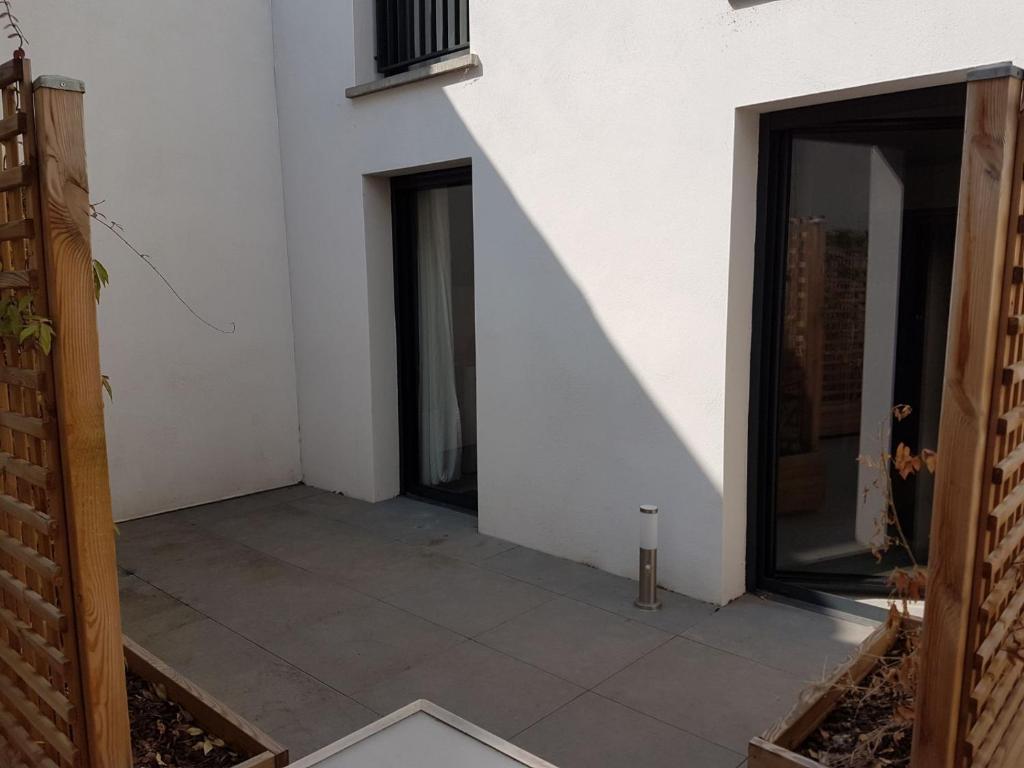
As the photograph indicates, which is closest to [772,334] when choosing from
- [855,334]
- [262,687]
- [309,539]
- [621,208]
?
[855,334]

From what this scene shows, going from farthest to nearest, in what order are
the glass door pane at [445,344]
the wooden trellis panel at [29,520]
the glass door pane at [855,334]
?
the glass door pane at [445,344]
the glass door pane at [855,334]
the wooden trellis panel at [29,520]

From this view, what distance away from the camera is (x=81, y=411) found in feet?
5.83

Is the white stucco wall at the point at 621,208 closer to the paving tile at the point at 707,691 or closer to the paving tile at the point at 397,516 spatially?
the paving tile at the point at 397,516

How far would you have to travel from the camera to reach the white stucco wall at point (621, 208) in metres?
3.31

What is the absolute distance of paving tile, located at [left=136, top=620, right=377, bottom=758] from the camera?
2887 mm

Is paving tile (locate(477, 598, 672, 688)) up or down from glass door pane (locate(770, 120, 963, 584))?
down

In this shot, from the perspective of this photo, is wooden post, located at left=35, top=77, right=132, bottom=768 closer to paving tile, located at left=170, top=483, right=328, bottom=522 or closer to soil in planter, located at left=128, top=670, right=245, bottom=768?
soil in planter, located at left=128, top=670, right=245, bottom=768

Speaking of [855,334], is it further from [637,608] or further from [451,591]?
[451,591]

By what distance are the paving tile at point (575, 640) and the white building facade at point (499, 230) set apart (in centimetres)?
47

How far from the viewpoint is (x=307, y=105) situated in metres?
5.61

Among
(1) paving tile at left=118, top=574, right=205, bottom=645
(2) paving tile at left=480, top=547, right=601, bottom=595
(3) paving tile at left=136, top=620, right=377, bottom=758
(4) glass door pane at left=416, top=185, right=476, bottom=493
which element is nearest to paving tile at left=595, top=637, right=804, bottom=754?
(2) paving tile at left=480, top=547, right=601, bottom=595

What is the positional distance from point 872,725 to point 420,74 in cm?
400

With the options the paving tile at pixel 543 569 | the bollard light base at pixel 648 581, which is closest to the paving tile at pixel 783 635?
the bollard light base at pixel 648 581

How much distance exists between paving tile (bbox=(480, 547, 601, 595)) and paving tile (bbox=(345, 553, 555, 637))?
74 millimetres
